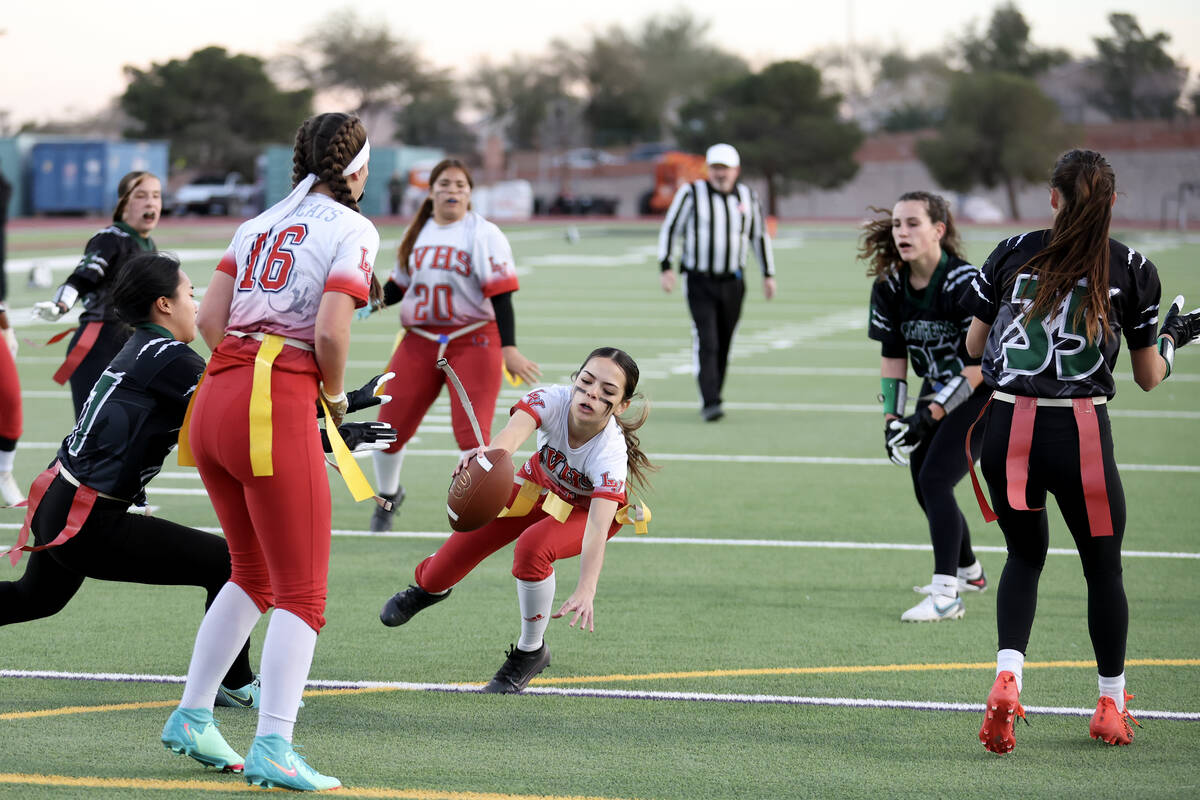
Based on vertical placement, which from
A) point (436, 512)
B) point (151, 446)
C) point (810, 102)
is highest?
point (810, 102)

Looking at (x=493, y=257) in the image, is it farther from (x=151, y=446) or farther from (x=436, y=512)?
(x=151, y=446)

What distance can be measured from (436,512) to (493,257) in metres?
1.65

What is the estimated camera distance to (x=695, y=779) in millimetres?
4152

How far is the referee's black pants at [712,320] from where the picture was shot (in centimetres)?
1179

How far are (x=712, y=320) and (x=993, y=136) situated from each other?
62299 mm

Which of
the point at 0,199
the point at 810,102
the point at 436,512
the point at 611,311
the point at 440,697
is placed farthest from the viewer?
the point at 810,102

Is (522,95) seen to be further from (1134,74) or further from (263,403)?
(263,403)

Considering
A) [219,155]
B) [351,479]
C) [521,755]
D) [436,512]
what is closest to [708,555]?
[436,512]

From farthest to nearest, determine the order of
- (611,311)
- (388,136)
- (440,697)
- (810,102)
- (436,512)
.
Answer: (388,136)
(810,102)
(611,311)
(436,512)
(440,697)

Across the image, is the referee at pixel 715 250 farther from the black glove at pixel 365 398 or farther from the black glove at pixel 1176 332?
the black glove at pixel 365 398

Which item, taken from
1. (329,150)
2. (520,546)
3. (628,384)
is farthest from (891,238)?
(329,150)

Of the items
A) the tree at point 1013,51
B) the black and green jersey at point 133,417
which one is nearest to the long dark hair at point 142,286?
the black and green jersey at point 133,417

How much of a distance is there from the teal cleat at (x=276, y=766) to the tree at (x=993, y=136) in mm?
68518

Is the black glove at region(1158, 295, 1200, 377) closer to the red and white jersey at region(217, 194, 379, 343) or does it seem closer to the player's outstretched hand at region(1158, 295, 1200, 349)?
the player's outstretched hand at region(1158, 295, 1200, 349)
